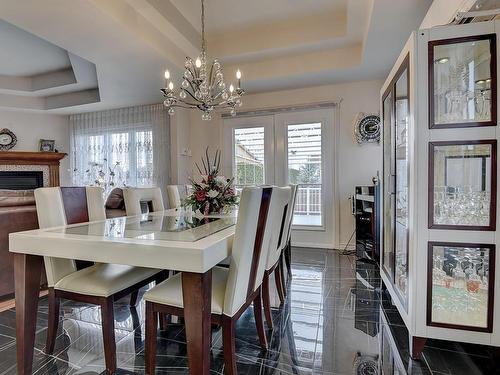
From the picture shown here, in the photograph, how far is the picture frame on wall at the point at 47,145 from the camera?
6082mm

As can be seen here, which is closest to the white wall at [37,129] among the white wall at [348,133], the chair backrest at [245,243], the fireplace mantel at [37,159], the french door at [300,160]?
the fireplace mantel at [37,159]

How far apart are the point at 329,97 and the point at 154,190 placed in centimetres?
316

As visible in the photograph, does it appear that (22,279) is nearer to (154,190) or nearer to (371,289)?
(154,190)

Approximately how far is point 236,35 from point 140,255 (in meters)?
3.62

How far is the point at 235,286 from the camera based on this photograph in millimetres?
1437

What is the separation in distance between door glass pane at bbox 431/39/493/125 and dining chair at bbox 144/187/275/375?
124 centimetres

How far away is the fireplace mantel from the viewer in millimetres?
5562

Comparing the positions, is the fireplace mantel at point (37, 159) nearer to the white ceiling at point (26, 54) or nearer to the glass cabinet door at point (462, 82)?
the white ceiling at point (26, 54)

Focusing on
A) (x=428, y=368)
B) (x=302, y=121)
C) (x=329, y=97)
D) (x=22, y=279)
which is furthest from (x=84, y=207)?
(x=329, y=97)

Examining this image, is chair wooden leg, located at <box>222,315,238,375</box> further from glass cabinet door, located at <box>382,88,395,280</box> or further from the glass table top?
glass cabinet door, located at <box>382,88,395,280</box>

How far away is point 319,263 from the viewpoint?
3.86 m

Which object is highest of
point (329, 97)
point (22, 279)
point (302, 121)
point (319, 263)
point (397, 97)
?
point (329, 97)

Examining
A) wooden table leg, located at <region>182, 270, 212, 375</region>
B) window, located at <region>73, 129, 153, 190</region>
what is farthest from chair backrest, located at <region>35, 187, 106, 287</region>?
window, located at <region>73, 129, 153, 190</region>

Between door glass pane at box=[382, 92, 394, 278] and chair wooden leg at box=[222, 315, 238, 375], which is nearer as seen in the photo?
chair wooden leg at box=[222, 315, 238, 375]
